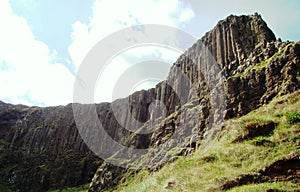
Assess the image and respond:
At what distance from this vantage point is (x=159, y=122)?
333 feet

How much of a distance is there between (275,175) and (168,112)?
87.1 metres

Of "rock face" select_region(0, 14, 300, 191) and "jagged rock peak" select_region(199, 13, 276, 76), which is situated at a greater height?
"jagged rock peak" select_region(199, 13, 276, 76)

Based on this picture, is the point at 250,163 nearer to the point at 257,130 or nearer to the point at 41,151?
the point at 257,130

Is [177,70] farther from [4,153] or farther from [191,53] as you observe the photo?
[4,153]

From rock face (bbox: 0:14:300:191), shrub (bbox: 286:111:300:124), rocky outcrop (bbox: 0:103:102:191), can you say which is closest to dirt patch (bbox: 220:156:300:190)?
shrub (bbox: 286:111:300:124)

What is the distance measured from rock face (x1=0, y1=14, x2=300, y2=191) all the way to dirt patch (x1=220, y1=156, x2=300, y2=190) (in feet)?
106

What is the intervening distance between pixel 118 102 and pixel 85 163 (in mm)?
37196

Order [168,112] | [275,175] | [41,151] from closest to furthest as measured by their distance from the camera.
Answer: [275,175] → [168,112] → [41,151]

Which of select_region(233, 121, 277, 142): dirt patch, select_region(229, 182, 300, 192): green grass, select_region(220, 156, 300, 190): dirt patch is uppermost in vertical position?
select_region(233, 121, 277, 142): dirt patch

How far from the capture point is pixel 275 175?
58.3ft

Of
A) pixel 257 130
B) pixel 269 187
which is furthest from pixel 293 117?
pixel 269 187

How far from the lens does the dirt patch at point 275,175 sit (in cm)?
1745

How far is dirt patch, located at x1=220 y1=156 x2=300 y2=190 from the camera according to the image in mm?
17453

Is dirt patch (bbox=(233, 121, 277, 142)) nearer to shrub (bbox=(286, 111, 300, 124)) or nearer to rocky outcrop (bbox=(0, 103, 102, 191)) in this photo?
shrub (bbox=(286, 111, 300, 124))
